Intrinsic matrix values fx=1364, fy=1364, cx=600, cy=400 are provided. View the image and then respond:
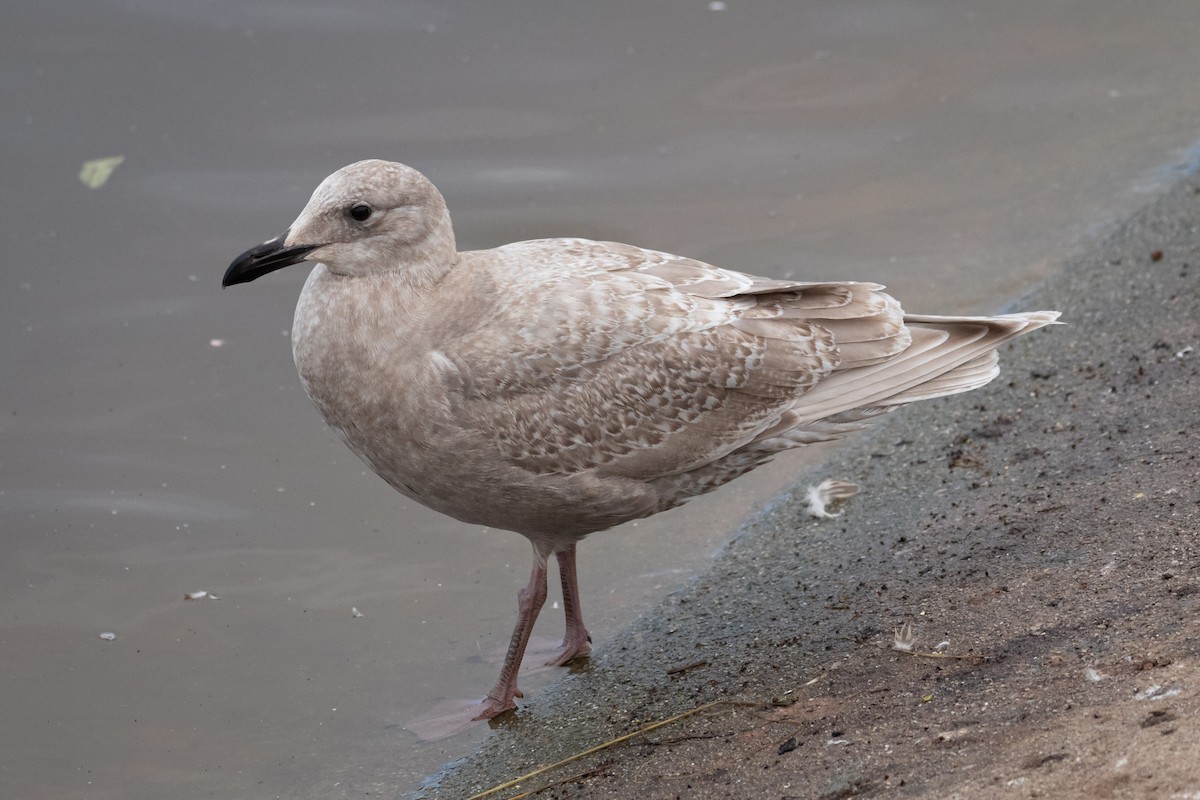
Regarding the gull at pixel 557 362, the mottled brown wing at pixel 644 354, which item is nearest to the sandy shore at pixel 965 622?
the gull at pixel 557 362

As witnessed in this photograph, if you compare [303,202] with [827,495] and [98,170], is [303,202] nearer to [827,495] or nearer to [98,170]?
[98,170]

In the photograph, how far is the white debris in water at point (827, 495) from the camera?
6148mm

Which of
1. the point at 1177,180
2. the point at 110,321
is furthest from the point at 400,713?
the point at 1177,180

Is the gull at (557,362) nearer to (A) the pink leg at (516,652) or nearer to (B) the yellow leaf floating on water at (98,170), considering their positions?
(A) the pink leg at (516,652)

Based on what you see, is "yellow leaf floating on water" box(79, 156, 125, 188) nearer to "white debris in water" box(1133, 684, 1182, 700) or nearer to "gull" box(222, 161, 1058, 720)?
"gull" box(222, 161, 1058, 720)

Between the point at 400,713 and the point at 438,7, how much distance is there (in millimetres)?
6607

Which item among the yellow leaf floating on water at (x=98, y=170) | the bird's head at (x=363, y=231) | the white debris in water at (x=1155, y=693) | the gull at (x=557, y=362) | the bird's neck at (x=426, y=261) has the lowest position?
the white debris in water at (x=1155, y=693)

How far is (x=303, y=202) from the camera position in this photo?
29.2 ft

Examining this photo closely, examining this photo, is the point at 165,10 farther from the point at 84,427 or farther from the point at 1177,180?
the point at 1177,180

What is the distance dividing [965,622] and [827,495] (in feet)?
4.95

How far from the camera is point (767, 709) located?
182 inches

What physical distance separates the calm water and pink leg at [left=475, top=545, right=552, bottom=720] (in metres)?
0.20

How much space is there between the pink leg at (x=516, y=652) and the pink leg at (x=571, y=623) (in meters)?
0.18

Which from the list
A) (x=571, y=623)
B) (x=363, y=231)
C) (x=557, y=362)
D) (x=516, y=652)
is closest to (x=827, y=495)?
(x=571, y=623)
